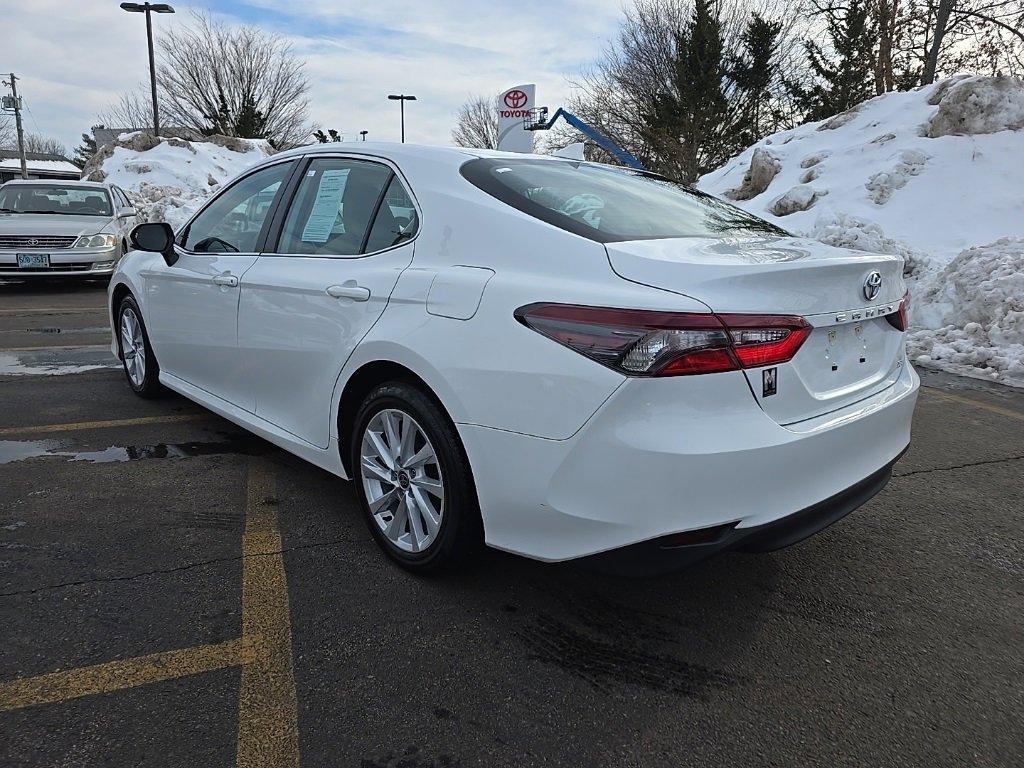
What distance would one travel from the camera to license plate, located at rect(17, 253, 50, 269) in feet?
32.7

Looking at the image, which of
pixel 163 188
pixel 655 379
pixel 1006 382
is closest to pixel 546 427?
pixel 655 379

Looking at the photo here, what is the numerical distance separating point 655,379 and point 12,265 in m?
10.9

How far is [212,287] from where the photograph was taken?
362cm

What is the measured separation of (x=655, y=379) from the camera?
1895 mm

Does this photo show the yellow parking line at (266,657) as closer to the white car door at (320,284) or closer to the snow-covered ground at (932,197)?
the white car door at (320,284)

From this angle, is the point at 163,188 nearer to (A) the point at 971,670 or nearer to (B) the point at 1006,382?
(B) the point at 1006,382

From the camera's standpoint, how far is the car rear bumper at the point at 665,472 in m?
1.91

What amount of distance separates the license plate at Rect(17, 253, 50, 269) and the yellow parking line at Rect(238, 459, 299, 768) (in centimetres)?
884

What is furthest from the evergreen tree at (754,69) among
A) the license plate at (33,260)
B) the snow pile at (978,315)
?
the license plate at (33,260)

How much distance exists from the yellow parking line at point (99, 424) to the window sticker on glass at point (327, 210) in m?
1.95

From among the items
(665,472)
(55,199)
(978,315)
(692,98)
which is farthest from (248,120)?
(665,472)

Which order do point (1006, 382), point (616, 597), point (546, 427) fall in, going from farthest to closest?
point (1006, 382)
point (616, 597)
point (546, 427)

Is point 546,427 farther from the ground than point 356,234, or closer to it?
closer to it

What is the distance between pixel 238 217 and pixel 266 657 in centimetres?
238
